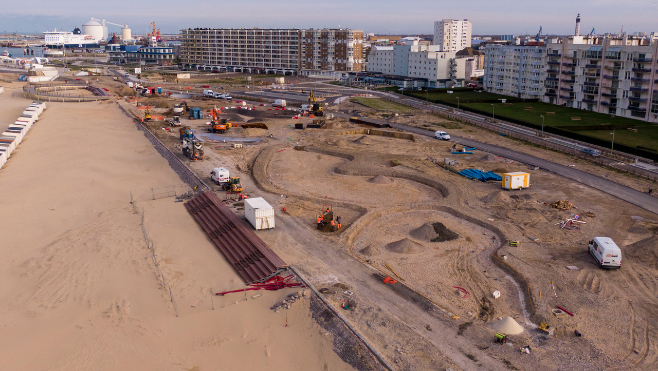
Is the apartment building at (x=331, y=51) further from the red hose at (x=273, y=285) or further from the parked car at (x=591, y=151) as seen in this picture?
the red hose at (x=273, y=285)

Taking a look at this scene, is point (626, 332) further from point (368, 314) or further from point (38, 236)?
point (38, 236)

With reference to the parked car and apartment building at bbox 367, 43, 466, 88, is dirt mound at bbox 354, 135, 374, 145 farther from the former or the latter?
apartment building at bbox 367, 43, 466, 88

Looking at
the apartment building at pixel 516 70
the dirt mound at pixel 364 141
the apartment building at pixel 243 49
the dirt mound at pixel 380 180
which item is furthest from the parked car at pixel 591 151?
the apartment building at pixel 243 49

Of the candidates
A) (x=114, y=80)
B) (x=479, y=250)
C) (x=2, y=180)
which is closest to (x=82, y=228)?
(x=2, y=180)

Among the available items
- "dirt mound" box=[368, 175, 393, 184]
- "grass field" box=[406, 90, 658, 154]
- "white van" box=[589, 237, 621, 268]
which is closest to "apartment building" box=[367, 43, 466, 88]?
"grass field" box=[406, 90, 658, 154]

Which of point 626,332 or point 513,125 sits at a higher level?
point 513,125

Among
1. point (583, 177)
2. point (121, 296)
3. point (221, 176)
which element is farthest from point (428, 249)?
point (583, 177)
